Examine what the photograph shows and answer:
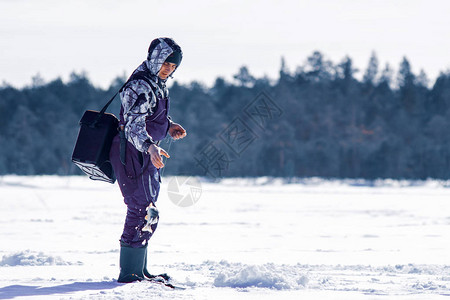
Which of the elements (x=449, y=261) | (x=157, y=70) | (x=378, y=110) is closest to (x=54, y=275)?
(x=157, y=70)

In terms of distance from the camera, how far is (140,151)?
3.40 m

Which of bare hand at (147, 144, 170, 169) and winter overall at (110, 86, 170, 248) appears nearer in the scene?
bare hand at (147, 144, 170, 169)

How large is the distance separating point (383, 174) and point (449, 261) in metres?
47.7

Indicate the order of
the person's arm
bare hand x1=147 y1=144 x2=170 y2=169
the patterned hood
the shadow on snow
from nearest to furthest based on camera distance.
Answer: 1. the shadow on snow
2. bare hand x1=147 y1=144 x2=170 y2=169
3. the patterned hood
4. the person's arm

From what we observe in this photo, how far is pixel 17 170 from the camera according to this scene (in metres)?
A: 53.5

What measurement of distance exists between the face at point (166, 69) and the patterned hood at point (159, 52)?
5 centimetres

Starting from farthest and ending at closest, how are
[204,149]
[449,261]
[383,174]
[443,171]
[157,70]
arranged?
[204,149] → [383,174] → [443,171] → [449,261] → [157,70]

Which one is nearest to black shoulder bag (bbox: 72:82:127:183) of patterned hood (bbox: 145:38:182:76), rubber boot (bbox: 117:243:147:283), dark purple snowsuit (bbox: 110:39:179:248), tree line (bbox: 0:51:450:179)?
dark purple snowsuit (bbox: 110:39:179:248)

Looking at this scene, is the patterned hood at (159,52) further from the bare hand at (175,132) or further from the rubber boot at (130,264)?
the rubber boot at (130,264)

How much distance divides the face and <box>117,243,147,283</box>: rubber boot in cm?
105

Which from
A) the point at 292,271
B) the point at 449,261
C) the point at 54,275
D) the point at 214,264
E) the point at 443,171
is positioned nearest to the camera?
the point at 54,275

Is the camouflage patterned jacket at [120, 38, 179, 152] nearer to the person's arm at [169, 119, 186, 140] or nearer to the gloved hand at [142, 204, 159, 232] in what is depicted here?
the person's arm at [169, 119, 186, 140]

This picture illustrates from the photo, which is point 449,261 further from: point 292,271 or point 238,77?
point 238,77

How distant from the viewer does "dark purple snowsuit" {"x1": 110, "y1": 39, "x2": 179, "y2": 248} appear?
3373mm
